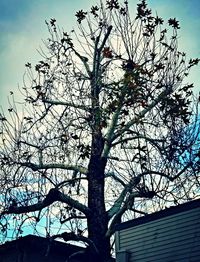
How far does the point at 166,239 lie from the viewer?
1086 centimetres

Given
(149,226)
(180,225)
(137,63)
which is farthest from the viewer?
(137,63)

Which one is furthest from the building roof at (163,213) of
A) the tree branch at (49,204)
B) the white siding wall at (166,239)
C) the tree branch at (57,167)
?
the tree branch at (57,167)

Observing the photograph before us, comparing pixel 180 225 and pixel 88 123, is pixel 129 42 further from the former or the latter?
pixel 180 225

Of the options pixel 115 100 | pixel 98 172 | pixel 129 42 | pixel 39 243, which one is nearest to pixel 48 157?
pixel 98 172

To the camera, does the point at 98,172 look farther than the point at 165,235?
Yes

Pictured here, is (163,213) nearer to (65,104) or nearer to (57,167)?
(57,167)

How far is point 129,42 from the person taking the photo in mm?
12031

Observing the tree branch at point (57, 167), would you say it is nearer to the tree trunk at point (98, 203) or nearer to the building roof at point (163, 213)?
the tree trunk at point (98, 203)

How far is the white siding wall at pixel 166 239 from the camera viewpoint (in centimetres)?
1007

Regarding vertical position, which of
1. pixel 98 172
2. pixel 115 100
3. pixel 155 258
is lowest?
pixel 155 258

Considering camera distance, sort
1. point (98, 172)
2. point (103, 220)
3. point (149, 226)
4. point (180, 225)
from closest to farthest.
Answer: point (180, 225)
point (149, 226)
point (103, 220)
point (98, 172)

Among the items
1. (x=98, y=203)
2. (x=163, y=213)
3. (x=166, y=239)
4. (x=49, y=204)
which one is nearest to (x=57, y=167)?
(x=49, y=204)

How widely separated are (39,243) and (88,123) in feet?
15.5

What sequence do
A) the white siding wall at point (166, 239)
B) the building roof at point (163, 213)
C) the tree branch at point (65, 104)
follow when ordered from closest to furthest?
the white siding wall at point (166, 239), the building roof at point (163, 213), the tree branch at point (65, 104)
